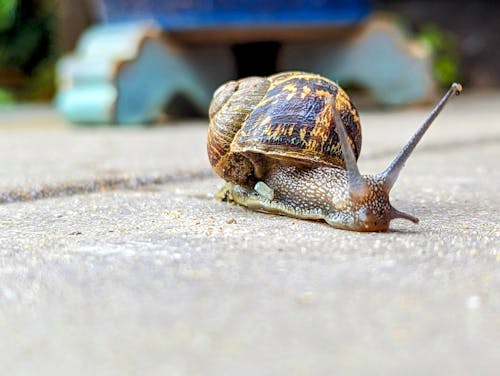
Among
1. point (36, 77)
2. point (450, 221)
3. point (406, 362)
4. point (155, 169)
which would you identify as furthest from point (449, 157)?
point (36, 77)

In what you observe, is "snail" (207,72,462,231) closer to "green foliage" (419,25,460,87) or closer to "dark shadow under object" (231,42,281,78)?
"dark shadow under object" (231,42,281,78)

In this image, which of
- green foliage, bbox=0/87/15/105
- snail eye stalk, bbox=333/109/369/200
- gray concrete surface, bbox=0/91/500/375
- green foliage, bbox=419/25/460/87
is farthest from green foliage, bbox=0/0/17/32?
snail eye stalk, bbox=333/109/369/200

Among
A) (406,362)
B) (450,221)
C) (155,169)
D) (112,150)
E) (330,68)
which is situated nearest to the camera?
(406,362)

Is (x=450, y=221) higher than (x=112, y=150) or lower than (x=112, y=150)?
higher

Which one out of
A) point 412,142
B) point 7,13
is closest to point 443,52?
point 7,13

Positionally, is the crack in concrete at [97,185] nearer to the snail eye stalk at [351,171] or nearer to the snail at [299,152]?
the snail at [299,152]

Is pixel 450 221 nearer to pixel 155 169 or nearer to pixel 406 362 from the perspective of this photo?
pixel 406 362

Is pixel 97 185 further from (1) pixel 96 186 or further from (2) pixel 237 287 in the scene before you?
(2) pixel 237 287
